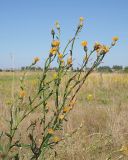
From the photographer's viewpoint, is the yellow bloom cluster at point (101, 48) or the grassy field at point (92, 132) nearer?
the yellow bloom cluster at point (101, 48)

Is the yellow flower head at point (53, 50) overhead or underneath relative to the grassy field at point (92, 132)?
overhead

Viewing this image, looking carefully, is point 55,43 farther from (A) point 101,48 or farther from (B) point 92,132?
(B) point 92,132

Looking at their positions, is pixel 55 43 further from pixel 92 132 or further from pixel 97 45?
pixel 92 132

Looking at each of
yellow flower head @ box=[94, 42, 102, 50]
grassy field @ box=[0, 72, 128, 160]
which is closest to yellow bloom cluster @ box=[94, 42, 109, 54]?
yellow flower head @ box=[94, 42, 102, 50]

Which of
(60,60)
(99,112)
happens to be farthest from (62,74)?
(99,112)

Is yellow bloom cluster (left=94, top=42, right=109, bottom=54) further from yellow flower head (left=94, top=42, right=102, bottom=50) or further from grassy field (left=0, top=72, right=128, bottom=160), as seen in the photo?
grassy field (left=0, top=72, right=128, bottom=160)

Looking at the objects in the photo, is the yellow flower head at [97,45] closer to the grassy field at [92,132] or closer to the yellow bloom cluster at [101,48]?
the yellow bloom cluster at [101,48]

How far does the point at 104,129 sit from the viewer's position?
19.1 feet

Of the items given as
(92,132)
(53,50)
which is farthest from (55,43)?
(92,132)

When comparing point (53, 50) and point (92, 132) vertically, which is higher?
point (53, 50)

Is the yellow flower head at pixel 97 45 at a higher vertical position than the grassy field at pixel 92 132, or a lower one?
higher

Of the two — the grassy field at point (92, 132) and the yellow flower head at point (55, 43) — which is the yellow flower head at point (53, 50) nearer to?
the yellow flower head at point (55, 43)

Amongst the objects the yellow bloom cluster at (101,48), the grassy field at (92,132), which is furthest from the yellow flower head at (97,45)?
the grassy field at (92,132)

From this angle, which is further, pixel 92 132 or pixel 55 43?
pixel 92 132
